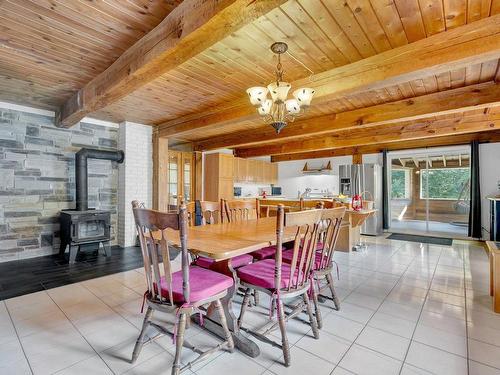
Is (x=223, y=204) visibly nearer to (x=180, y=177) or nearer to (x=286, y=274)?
(x=286, y=274)

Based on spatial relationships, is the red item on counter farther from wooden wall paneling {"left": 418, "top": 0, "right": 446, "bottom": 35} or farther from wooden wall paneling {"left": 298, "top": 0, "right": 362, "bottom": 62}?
wooden wall paneling {"left": 418, "top": 0, "right": 446, "bottom": 35}

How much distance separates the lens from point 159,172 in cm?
522

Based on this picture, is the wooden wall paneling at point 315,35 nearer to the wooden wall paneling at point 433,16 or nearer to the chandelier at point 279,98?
the chandelier at point 279,98

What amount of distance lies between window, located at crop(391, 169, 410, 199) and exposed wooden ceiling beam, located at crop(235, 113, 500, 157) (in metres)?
2.66

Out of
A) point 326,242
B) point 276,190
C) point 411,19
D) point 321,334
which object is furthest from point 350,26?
point 276,190

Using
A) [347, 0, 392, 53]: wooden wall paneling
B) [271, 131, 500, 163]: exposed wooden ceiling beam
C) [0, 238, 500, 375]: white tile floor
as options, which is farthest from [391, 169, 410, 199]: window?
[347, 0, 392, 53]: wooden wall paneling

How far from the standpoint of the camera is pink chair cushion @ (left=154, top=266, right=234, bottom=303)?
1.63 m

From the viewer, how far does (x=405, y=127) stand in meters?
4.92

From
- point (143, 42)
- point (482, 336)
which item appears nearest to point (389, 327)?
point (482, 336)

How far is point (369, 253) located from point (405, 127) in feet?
8.14

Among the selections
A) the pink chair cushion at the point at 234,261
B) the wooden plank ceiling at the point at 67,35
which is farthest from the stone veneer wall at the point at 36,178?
the pink chair cushion at the point at 234,261

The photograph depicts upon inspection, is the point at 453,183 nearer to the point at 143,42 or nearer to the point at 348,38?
the point at 348,38

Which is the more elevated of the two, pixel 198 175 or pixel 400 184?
pixel 198 175

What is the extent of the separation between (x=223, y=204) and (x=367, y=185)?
16.4 ft
